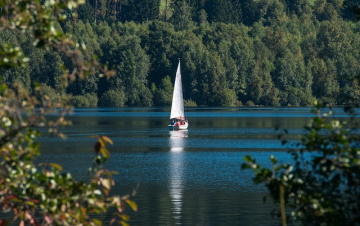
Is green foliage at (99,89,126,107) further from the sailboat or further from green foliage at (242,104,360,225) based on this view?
green foliage at (242,104,360,225)

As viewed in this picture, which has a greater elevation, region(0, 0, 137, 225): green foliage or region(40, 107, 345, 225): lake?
region(0, 0, 137, 225): green foliage

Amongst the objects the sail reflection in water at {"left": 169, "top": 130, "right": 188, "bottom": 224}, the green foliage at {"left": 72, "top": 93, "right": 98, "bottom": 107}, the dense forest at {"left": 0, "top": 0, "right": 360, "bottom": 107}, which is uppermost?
the dense forest at {"left": 0, "top": 0, "right": 360, "bottom": 107}

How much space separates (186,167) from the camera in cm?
5575

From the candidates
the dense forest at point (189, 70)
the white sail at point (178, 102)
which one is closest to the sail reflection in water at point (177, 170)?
the white sail at point (178, 102)

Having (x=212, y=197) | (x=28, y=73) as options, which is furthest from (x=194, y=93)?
(x=212, y=197)

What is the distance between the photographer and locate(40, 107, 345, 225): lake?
1323 inches

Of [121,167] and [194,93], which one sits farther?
[194,93]

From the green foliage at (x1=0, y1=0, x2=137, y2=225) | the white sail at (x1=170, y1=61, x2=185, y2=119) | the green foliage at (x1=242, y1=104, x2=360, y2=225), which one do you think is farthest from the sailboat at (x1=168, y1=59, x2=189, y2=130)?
the green foliage at (x1=0, y1=0, x2=137, y2=225)

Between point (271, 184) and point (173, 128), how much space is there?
3342 inches

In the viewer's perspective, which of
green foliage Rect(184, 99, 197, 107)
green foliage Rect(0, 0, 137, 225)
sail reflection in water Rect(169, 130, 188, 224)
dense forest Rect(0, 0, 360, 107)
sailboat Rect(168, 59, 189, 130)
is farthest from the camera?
green foliage Rect(184, 99, 197, 107)

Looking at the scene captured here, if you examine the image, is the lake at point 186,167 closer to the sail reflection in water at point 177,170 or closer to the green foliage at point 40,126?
the sail reflection in water at point 177,170

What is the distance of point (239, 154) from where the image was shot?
65.1 meters

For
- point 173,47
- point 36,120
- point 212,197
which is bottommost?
point 212,197

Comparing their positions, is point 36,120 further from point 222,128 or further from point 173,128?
point 222,128
